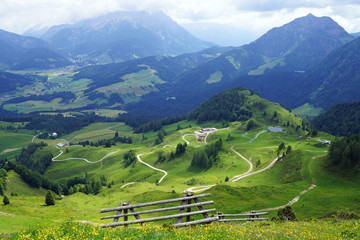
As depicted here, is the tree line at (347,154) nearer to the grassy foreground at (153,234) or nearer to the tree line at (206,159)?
the tree line at (206,159)

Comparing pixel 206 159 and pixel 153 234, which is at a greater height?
pixel 153 234

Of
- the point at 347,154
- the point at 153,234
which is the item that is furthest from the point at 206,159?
the point at 153,234

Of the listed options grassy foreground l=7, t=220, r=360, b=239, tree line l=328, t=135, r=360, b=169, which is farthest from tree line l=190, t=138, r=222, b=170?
grassy foreground l=7, t=220, r=360, b=239

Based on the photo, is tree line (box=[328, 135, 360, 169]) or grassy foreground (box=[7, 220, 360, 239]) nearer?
grassy foreground (box=[7, 220, 360, 239])

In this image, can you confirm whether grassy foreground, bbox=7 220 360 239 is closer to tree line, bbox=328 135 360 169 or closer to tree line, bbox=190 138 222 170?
tree line, bbox=328 135 360 169

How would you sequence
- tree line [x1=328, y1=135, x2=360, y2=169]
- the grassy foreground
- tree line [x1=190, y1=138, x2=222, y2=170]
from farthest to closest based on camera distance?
1. tree line [x1=190, y1=138, x2=222, y2=170]
2. tree line [x1=328, y1=135, x2=360, y2=169]
3. the grassy foreground

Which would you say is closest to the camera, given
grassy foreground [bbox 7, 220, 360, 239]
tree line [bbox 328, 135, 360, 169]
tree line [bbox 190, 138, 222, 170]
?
grassy foreground [bbox 7, 220, 360, 239]

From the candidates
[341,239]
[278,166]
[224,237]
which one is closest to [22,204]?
[224,237]

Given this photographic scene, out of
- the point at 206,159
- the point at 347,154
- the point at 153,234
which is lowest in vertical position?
the point at 206,159

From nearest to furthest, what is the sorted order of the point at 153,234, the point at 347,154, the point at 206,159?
the point at 153,234 → the point at 347,154 → the point at 206,159

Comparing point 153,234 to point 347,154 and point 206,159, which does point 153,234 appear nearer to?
point 347,154

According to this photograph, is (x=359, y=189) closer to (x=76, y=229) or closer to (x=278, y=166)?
(x=278, y=166)

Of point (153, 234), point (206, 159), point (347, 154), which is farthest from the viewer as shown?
point (206, 159)

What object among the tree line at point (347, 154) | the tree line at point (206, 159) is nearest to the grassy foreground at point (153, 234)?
the tree line at point (347, 154)
